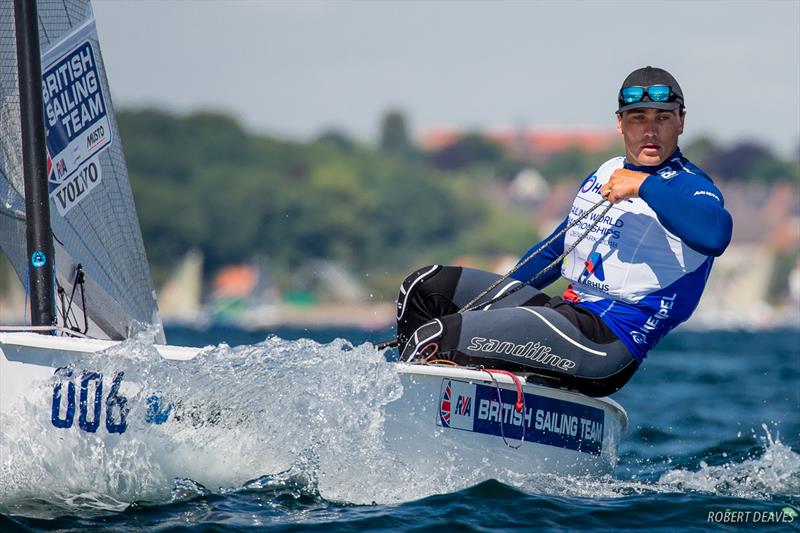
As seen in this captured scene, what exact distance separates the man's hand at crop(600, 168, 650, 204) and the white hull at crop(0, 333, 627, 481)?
80 centimetres

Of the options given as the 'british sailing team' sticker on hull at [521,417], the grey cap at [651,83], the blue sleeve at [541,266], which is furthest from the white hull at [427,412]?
the grey cap at [651,83]

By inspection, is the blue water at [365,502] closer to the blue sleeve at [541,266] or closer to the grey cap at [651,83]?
the blue sleeve at [541,266]

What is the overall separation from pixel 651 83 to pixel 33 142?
256 cm

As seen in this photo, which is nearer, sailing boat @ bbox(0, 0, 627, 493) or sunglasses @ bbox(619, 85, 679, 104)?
sailing boat @ bbox(0, 0, 627, 493)

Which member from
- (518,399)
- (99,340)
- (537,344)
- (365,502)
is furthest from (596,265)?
(99,340)

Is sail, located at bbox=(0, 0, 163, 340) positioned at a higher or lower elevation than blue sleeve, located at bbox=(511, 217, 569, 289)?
higher

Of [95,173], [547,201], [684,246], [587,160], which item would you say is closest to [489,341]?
[684,246]

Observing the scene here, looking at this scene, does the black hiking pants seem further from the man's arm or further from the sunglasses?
the sunglasses

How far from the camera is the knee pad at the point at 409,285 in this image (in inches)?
212

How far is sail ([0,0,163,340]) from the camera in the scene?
5488mm

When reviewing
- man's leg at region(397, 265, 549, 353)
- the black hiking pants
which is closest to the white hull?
the black hiking pants

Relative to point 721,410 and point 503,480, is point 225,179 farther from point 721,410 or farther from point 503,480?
point 503,480

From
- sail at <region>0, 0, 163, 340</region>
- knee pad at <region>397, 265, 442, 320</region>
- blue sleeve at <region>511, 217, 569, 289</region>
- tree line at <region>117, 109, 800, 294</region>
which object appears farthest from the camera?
tree line at <region>117, 109, 800, 294</region>

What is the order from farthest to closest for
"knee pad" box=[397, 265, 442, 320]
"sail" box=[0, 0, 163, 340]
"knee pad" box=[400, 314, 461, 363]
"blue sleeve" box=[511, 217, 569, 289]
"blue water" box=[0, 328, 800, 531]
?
"blue sleeve" box=[511, 217, 569, 289], "sail" box=[0, 0, 163, 340], "knee pad" box=[397, 265, 442, 320], "knee pad" box=[400, 314, 461, 363], "blue water" box=[0, 328, 800, 531]
